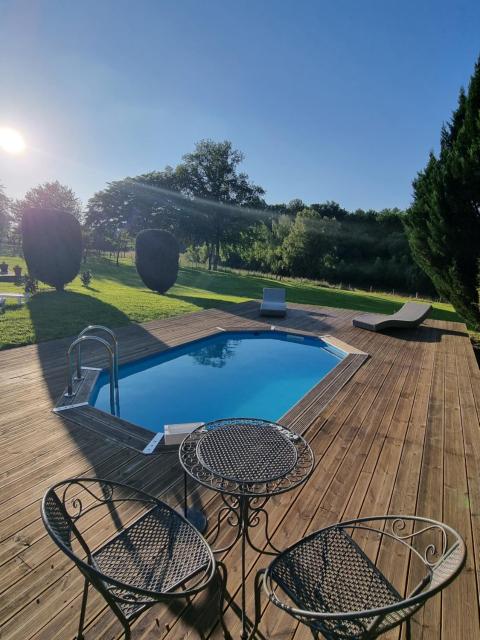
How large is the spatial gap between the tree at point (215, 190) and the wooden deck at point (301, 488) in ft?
73.3

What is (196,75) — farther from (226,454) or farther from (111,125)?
(226,454)

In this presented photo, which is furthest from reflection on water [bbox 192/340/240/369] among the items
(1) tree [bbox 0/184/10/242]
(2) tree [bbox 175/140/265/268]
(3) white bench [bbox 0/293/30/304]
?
(1) tree [bbox 0/184/10/242]

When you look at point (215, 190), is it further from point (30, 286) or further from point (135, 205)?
point (30, 286)

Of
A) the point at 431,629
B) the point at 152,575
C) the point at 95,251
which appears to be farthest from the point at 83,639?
the point at 95,251

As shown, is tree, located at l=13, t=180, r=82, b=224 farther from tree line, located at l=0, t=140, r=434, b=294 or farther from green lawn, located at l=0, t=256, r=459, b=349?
green lawn, located at l=0, t=256, r=459, b=349

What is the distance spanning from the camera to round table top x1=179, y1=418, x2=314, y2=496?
1670 mm

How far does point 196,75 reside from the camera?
847cm

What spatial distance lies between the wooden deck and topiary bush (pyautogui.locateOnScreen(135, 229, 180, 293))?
7.78 m

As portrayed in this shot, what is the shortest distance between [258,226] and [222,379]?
24649 mm

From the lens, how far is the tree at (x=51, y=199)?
107 feet

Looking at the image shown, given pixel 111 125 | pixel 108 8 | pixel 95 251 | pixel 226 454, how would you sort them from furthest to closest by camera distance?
1. pixel 95 251
2. pixel 111 125
3. pixel 108 8
4. pixel 226 454

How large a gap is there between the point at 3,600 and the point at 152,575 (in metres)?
0.90

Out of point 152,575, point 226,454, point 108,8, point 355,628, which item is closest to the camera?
point 355,628

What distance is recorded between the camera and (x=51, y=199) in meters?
33.6
